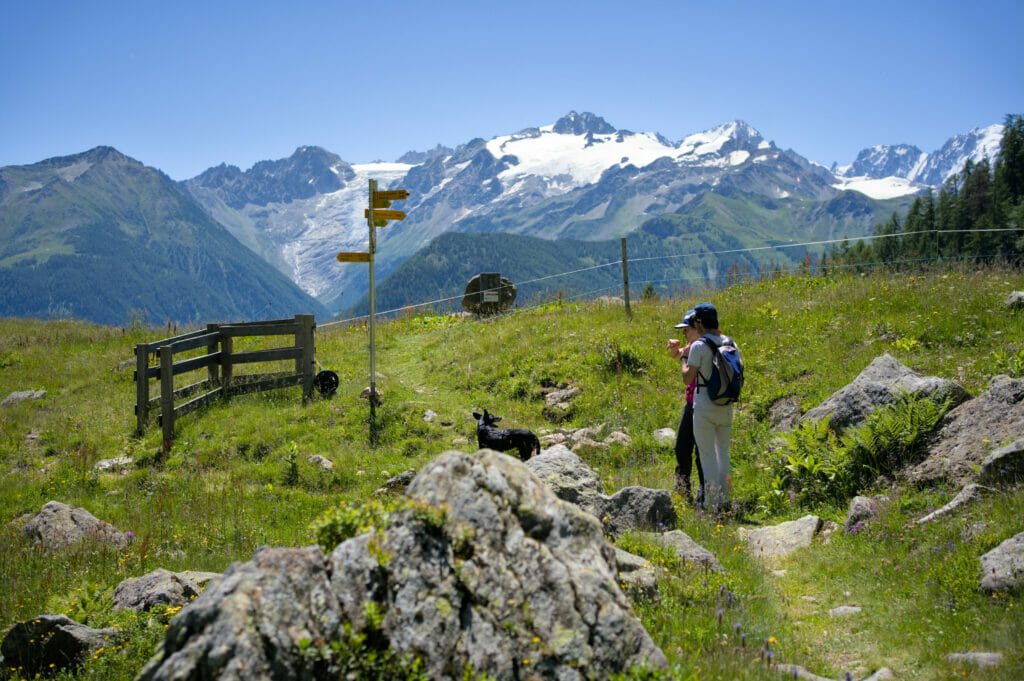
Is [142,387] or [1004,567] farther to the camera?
[142,387]

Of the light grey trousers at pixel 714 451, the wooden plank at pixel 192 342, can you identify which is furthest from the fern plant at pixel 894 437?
the wooden plank at pixel 192 342

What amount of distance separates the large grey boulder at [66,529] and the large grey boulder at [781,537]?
25.6 feet

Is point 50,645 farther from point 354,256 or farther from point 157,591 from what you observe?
point 354,256

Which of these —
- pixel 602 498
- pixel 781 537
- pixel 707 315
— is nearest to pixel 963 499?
pixel 781 537

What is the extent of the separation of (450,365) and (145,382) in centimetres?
731

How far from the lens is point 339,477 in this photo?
11.2 m

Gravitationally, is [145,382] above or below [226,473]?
above

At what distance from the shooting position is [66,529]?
8.44m

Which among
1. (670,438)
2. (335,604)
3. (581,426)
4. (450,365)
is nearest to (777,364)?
(670,438)

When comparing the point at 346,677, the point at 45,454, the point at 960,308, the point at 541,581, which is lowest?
the point at 45,454

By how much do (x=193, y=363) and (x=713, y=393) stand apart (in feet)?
37.6

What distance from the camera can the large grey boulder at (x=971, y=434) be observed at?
747 centimetres

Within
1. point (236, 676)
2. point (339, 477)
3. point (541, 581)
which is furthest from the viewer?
point (339, 477)

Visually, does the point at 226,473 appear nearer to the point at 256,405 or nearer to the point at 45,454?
the point at 256,405
